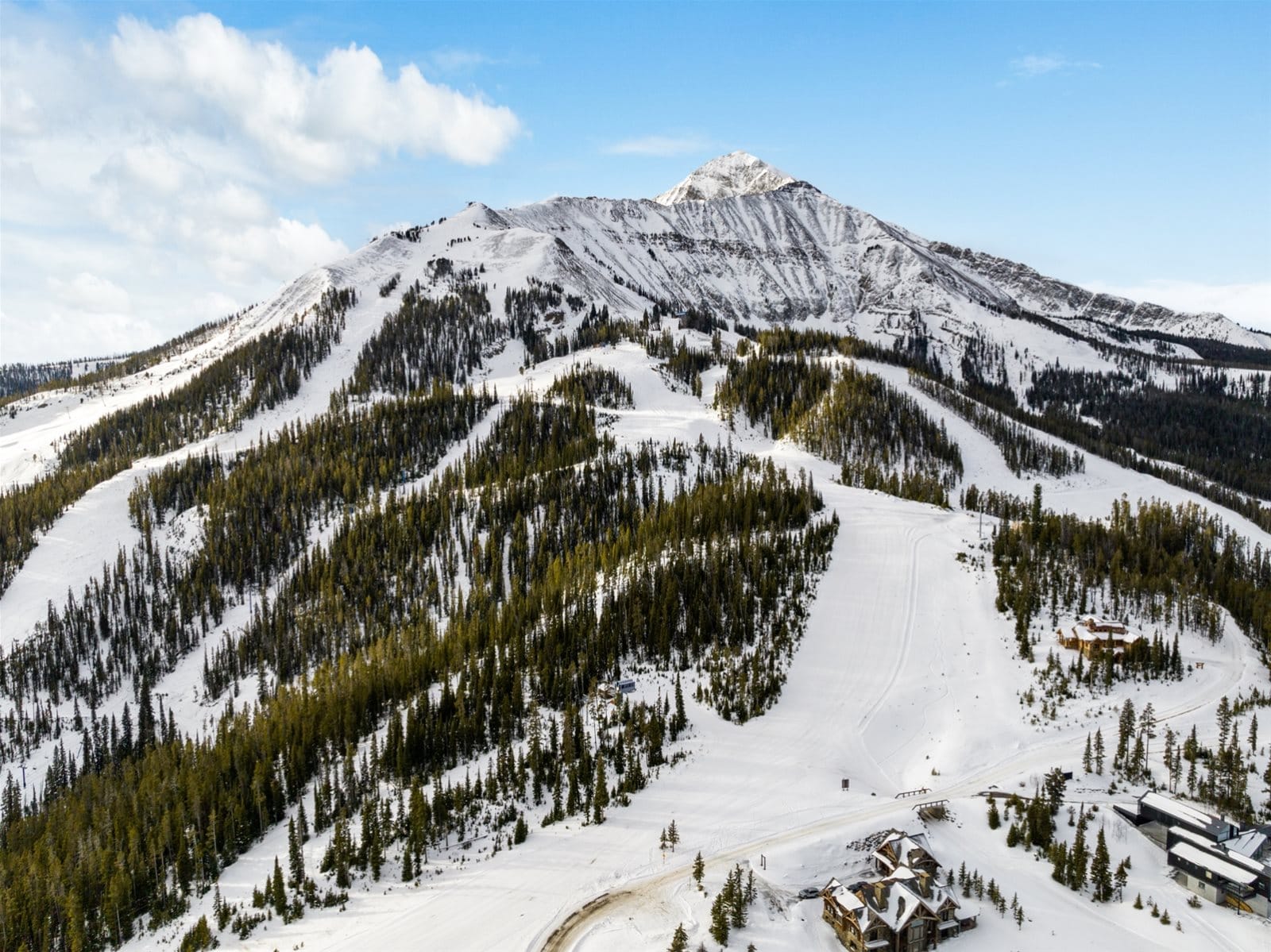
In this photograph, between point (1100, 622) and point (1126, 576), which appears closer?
point (1100, 622)

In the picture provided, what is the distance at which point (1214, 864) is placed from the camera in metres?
48.2

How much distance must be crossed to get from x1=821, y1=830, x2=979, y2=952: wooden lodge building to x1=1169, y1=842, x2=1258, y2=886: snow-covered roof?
15784 millimetres

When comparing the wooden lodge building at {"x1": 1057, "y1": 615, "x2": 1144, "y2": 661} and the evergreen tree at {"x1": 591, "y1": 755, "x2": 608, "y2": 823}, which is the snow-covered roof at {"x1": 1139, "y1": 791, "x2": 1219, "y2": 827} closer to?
the wooden lodge building at {"x1": 1057, "y1": 615, "x2": 1144, "y2": 661}

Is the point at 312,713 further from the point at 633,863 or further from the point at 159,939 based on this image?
the point at 633,863

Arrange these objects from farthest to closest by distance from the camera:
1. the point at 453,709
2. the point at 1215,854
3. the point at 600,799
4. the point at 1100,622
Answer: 1. the point at 1100,622
2. the point at 453,709
3. the point at 600,799
4. the point at 1215,854

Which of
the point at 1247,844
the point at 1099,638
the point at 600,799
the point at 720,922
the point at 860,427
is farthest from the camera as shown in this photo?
the point at 860,427

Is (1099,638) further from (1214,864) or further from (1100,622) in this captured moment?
(1214,864)

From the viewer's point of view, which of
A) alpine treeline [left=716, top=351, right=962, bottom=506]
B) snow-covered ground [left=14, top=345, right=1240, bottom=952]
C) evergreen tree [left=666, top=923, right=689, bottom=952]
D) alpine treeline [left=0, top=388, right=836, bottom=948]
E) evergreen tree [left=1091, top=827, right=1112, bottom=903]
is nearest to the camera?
evergreen tree [left=666, top=923, right=689, bottom=952]

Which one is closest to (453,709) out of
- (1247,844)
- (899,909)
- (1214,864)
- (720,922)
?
(720,922)

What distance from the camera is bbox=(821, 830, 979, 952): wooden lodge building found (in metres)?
43.8

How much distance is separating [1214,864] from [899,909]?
74.8 feet

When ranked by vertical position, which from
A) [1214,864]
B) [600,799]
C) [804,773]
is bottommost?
[804,773]

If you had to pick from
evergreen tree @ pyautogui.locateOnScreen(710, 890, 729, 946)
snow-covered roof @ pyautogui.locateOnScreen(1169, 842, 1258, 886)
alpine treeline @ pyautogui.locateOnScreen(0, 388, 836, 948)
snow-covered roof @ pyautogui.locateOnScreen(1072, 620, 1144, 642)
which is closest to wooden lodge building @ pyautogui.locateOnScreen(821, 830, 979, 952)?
evergreen tree @ pyautogui.locateOnScreen(710, 890, 729, 946)

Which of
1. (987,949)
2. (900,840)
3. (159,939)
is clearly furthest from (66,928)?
(987,949)
